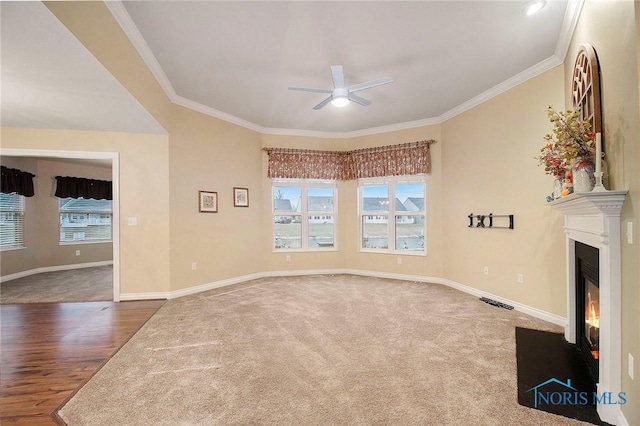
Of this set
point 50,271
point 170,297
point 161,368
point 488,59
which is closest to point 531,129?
point 488,59

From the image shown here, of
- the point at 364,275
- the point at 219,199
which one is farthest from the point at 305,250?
the point at 219,199

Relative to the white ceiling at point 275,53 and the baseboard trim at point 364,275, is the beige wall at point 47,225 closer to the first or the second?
the white ceiling at point 275,53

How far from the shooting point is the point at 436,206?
522 cm

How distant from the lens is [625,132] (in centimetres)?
170

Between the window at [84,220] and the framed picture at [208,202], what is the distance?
4.53m

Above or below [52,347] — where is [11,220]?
above

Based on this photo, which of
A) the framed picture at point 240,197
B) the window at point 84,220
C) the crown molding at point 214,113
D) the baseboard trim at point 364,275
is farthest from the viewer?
the window at point 84,220

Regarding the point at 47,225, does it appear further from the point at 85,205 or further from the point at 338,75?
the point at 338,75

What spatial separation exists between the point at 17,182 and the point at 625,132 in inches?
342

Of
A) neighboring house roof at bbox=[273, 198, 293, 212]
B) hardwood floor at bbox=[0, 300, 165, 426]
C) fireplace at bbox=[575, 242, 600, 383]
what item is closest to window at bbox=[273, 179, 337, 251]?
neighboring house roof at bbox=[273, 198, 293, 212]

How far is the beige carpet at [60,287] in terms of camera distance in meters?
4.47

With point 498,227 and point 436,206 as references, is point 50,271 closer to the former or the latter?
point 436,206

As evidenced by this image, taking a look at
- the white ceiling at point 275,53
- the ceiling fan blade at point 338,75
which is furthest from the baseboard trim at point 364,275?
the ceiling fan blade at point 338,75

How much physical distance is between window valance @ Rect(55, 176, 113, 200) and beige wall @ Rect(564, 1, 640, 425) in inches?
352
